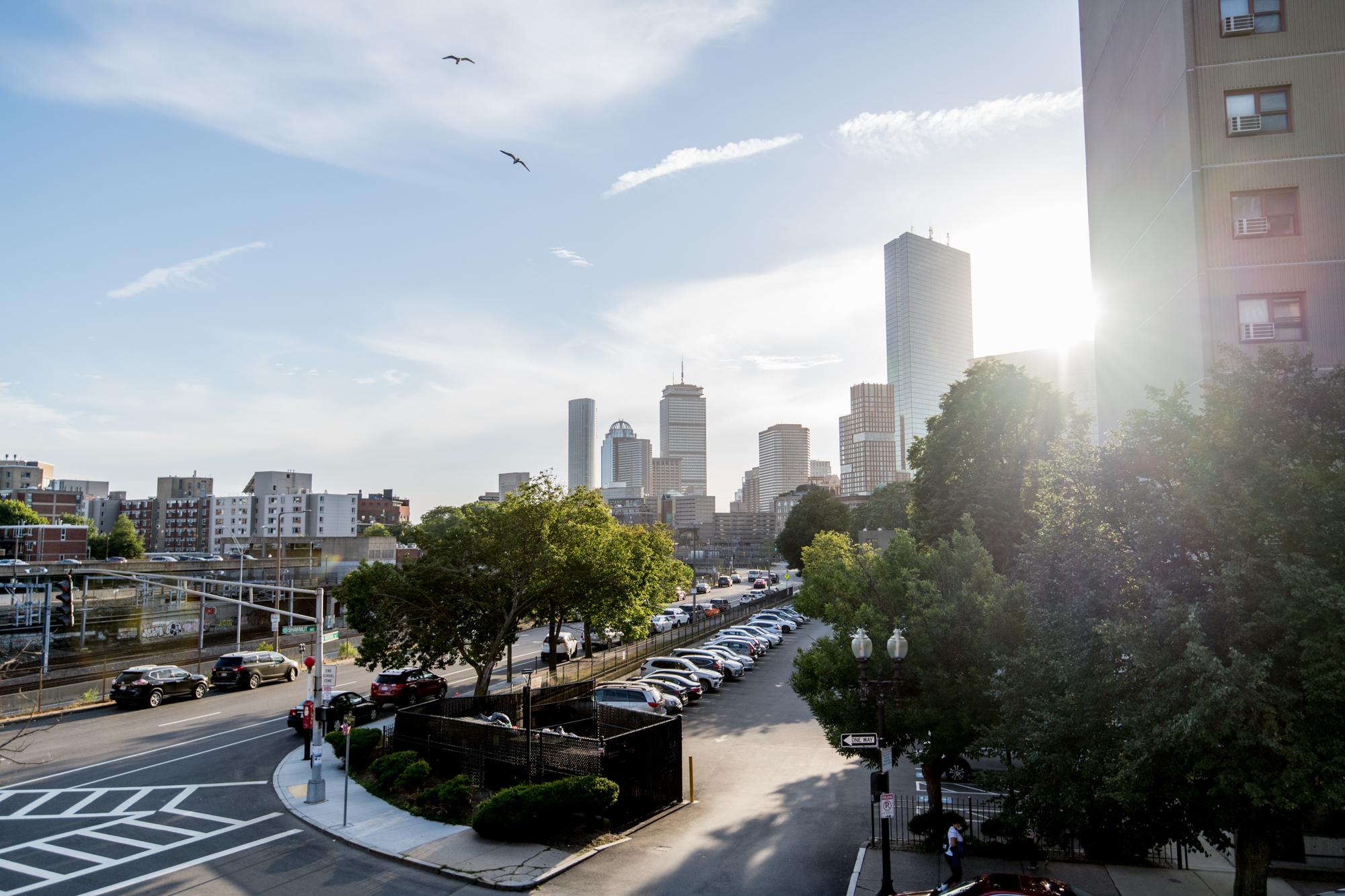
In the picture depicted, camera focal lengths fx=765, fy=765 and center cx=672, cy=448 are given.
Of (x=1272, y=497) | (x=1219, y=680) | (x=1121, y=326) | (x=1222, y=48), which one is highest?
(x=1222, y=48)

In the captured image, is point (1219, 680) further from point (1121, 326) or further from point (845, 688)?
point (1121, 326)

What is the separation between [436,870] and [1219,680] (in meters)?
14.6

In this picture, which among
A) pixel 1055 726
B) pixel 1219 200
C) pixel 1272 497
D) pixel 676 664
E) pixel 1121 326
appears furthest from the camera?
pixel 676 664

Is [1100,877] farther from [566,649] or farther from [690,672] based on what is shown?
[566,649]

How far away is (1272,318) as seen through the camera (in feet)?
67.5

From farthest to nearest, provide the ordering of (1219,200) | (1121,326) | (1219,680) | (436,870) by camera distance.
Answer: (1121,326) < (1219,200) < (436,870) < (1219,680)

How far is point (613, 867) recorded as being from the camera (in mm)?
16234

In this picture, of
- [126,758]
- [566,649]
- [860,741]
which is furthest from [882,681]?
[566,649]

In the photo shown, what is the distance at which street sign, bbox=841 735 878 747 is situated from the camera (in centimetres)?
1602

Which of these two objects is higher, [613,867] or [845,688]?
[845,688]

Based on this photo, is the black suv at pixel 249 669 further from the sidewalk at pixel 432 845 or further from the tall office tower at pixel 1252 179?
the tall office tower at pixel 1252 179

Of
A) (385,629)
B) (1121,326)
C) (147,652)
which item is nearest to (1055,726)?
(1121,326)

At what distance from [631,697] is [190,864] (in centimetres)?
1610

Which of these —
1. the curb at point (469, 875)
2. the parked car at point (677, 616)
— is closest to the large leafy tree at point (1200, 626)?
the curb at point (469, 875)
